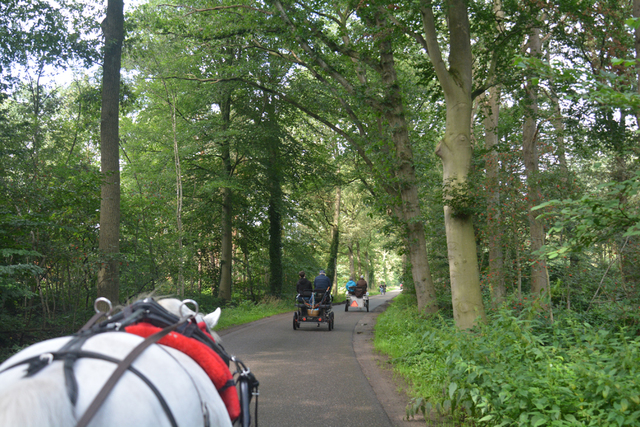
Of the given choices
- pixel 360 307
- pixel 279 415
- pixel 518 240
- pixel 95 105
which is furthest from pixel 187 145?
pixel 279 415

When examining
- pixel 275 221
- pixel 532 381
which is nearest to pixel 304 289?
pixel 275 221

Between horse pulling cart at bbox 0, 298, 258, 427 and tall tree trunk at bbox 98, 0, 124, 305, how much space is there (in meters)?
8.05

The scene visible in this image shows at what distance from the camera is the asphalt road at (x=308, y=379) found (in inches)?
193

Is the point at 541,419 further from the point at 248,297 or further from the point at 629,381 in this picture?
the point at 248,297

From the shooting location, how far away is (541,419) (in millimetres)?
3377

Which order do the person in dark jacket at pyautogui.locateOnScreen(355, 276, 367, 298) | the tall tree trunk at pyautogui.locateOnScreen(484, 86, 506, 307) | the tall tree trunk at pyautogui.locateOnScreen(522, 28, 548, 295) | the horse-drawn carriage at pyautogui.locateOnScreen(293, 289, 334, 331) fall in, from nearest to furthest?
1. the tall tree trunk at pyautogui.locateOnScreen(522, 28, 548, 295)
2. the tall tree trunk at pyautogui.locateOnScreen(484, 86, 506, 307)
3. the horse-drawn carriage at pyautogui.locateOnScreen(293, 289, 334, 331)
4. the person in dark jacket at pyautogui.locateOnScreen(355, 276, 367, 298)

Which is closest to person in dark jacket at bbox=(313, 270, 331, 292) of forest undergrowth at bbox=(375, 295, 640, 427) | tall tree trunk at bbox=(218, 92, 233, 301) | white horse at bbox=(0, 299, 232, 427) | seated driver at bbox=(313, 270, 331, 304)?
seated driver at bbox=(313, 270, 331, 304)

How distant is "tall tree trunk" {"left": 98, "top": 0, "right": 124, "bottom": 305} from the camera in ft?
31.2

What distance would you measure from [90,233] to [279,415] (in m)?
7.04

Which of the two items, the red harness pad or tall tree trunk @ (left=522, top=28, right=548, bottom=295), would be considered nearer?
the red harness pad

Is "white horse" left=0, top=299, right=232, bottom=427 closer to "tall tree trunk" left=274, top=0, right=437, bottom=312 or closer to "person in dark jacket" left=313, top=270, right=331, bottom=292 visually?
"tall tree trunk" left=274, top=0, right=437, bottom=312

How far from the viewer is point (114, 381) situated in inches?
58.0

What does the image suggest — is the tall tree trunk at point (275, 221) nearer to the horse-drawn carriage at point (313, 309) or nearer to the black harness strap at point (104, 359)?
the horse-drawn carriage at point (313, 309)

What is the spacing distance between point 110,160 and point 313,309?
6894 millimetres
